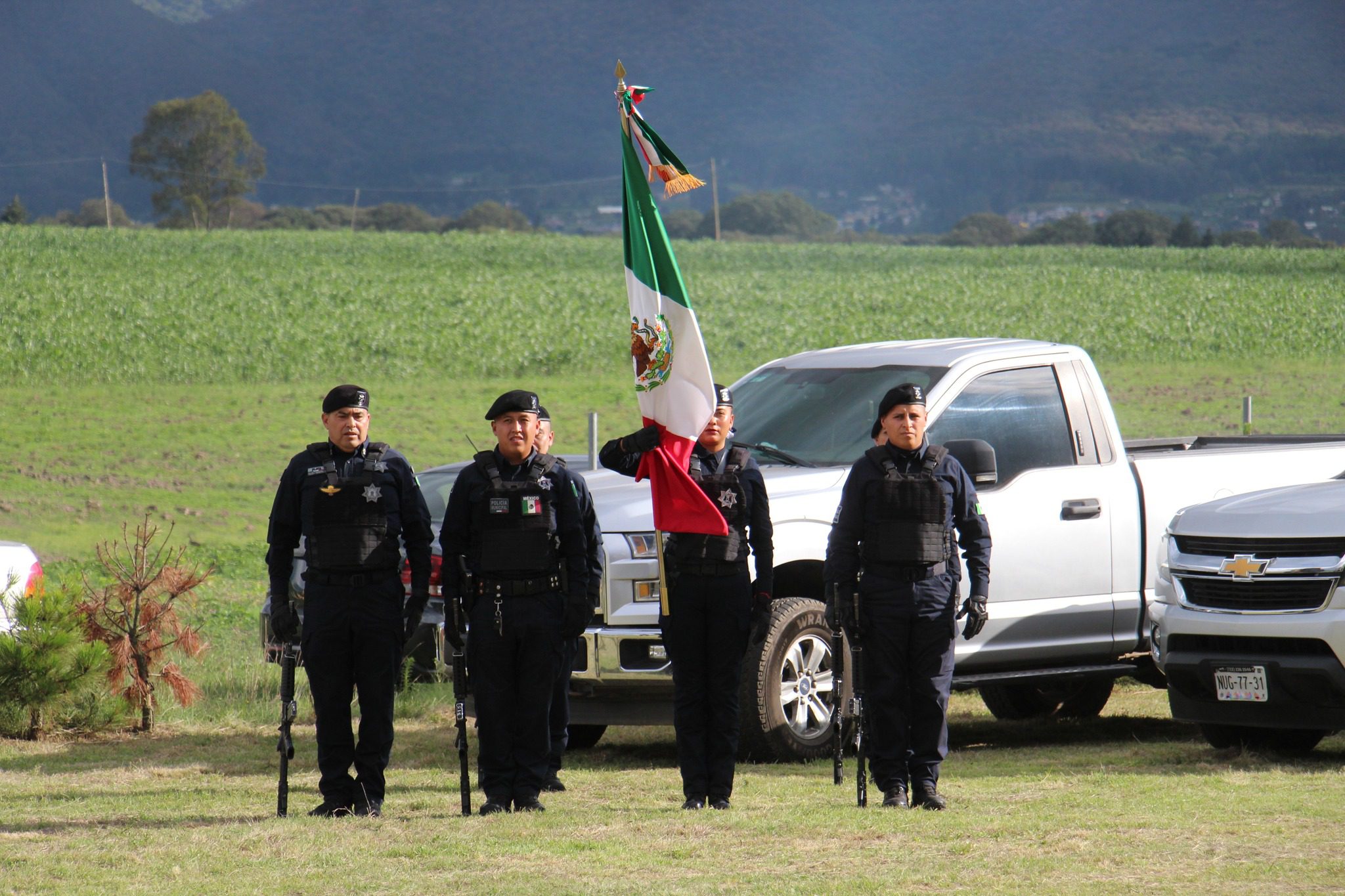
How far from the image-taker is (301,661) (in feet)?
24.1

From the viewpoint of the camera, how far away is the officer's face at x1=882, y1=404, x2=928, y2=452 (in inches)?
277

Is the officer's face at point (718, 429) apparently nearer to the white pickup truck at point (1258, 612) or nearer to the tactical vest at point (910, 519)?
the tactical vest at point (910, 519)

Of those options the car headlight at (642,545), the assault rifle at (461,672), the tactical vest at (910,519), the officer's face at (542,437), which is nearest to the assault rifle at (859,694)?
the tactical vest at (910,519)

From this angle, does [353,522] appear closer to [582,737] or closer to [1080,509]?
[582,737]

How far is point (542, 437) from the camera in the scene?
7.34 metres

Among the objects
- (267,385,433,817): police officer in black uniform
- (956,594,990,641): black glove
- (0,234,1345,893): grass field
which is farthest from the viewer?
(267,385,433,817): police officer in black uniform

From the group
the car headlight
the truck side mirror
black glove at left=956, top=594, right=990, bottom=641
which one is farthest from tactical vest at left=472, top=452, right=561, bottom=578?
the truck side mirror

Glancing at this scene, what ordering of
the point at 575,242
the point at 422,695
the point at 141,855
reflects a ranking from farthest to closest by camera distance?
the point at 575,242
the point at 422,695
the point at 141,855

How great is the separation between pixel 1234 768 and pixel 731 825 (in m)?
2.88

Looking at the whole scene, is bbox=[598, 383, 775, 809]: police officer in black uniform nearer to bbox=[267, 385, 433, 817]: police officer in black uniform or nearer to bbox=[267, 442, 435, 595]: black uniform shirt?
bbox=[267, 442, 435, 595]: black uniform shirt

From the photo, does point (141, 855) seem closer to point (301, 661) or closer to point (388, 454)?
point (301, 661)

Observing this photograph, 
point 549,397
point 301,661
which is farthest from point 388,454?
point 549,397

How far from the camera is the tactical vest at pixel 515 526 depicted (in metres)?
6.99

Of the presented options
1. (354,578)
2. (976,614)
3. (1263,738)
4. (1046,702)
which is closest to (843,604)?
(976,614)
